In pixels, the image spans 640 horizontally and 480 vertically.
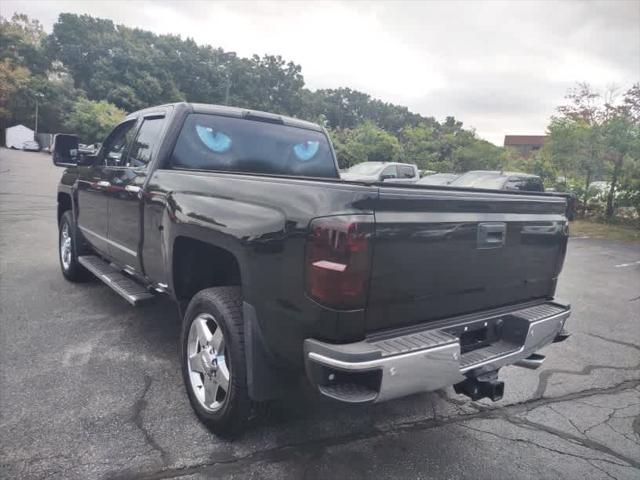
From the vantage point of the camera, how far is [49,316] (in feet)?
14.6

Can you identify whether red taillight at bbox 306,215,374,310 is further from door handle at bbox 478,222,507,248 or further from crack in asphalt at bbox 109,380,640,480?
crack in asphalt at bbox 109,380,640,480

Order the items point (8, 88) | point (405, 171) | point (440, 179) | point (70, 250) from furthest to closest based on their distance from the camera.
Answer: point (8, 88) → point (440, 179) → point (405, 171) → point (70, 250)

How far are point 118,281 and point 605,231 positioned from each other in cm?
1465

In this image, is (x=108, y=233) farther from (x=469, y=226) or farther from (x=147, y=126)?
(x=469, y=226)

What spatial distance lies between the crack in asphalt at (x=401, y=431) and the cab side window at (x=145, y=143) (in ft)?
7.68

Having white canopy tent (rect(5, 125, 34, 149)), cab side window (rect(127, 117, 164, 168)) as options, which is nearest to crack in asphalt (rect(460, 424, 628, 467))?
cab side window (rect(127, 117, 164, 168))

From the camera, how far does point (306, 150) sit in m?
4.32

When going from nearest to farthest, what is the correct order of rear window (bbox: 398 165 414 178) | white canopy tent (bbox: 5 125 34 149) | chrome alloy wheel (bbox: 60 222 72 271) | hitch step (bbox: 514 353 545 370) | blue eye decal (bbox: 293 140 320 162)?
hitch step (bbox: 514 353 545 370)
blue eye decal (bbox: 293 140 320 162)
chrome alloy wheel (bbox: 60 222 72 271)
rear window (bbox: 398 165 414 178)
white canopy tent (bbox: 5 125 34 149)

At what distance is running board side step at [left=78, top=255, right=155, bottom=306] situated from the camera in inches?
142

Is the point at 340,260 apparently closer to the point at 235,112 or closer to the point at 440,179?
the point at 235,112

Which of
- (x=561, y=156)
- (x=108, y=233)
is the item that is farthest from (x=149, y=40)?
(x=108, y=233)

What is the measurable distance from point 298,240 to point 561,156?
17.0m

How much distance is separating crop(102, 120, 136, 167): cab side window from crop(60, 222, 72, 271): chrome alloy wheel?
4.75ft

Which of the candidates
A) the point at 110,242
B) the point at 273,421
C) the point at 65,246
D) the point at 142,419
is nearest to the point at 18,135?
the point at 65,246
